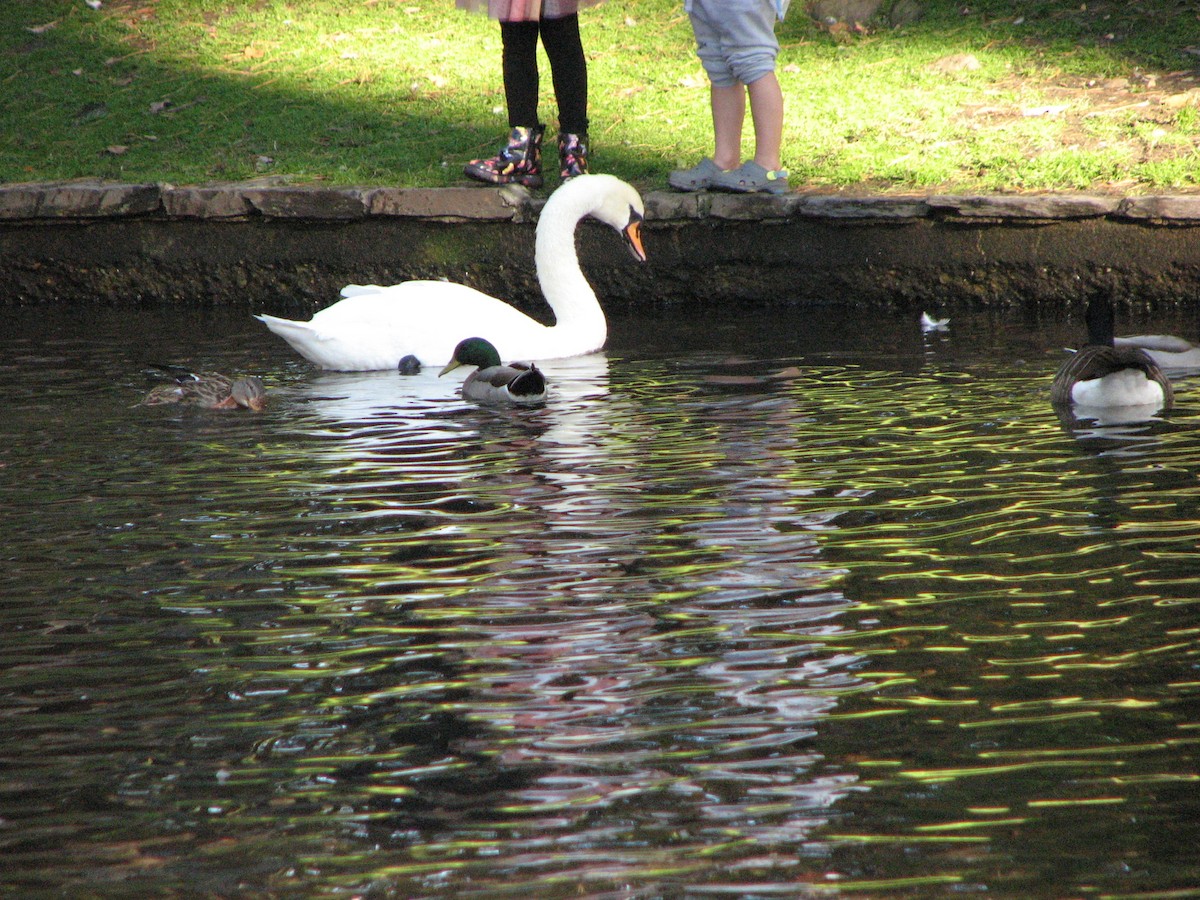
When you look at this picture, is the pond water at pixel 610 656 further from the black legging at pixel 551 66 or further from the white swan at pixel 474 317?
the black legging at pixel 551 66

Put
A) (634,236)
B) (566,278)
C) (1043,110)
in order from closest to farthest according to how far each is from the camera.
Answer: (566,278) → (634,236) → (1043,110)

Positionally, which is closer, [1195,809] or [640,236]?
[1195,809]

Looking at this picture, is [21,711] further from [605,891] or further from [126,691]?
[605,891]

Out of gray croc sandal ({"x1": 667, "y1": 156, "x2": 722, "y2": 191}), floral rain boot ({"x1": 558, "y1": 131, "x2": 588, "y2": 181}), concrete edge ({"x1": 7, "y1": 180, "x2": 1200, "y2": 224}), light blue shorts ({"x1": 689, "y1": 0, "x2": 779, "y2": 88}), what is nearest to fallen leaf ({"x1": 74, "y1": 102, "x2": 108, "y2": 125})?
concrete edge ({"x1": 7, "y1": 180, "x2": 1200, "y2": 224})

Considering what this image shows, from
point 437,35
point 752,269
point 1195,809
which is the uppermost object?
point 437,35

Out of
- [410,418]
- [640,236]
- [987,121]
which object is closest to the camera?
[410,418]

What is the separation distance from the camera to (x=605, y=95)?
36.8 feet

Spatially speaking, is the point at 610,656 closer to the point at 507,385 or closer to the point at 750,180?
the point at 507,385

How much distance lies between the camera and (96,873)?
251cm

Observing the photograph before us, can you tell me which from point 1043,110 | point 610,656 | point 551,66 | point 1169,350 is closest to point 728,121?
point 551,66

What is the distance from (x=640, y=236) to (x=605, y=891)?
6653 millimetres

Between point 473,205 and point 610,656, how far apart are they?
6.00 meters

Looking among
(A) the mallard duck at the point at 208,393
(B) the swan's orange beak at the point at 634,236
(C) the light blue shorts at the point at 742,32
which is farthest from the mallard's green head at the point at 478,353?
(C) the light blue shorts at the point at 742,32

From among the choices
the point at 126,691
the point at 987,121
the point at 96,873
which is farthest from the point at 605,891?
the point at 987,121
